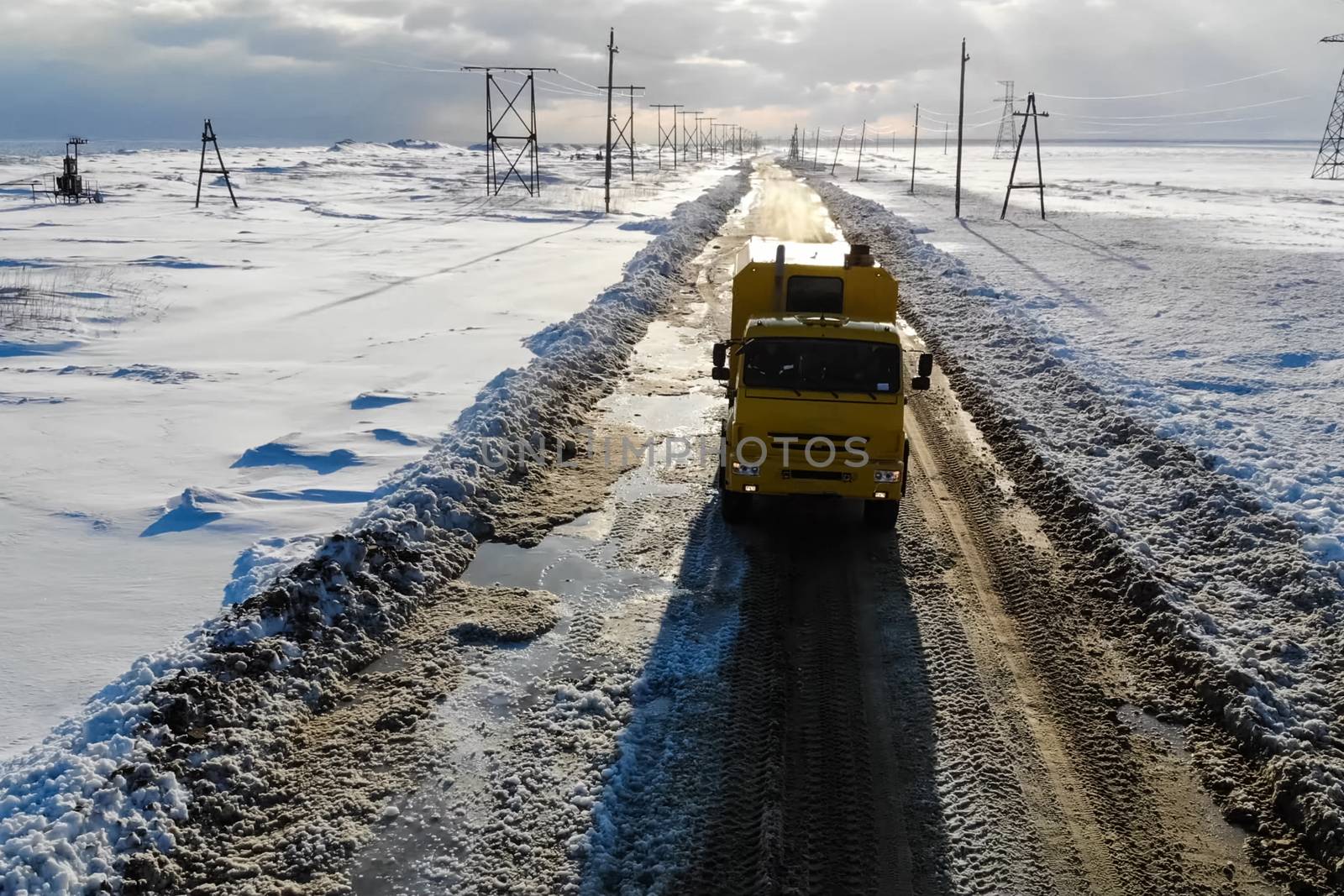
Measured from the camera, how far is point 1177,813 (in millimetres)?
5910

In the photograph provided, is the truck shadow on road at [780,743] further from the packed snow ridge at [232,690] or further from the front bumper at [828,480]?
the packed snow ridge at [232,690]

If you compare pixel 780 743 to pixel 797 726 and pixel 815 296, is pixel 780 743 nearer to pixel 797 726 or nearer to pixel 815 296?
pixel 797 726

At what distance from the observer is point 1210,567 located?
9.09 meters

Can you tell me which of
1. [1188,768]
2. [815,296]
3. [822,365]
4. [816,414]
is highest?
[815,296]

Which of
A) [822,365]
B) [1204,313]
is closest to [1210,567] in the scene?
[822,365]

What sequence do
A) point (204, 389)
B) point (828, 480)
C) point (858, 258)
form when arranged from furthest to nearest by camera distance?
point (204, 389)
point (858, 258)
point (828, 480)

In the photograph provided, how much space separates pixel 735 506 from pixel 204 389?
31.9 ft

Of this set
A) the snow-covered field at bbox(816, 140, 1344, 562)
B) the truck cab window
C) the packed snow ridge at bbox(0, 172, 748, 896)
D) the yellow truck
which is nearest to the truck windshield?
the yellow truck

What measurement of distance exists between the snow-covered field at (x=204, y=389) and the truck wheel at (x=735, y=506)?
409 centimetres

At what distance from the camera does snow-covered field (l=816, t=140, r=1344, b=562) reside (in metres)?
12.0

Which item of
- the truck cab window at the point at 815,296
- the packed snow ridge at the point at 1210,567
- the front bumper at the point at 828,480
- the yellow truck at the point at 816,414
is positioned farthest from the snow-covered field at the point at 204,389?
the packed snow ridge at the point at 1210,567

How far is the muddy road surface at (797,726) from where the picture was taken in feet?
17.9

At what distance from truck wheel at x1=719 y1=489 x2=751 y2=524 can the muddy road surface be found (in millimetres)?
141

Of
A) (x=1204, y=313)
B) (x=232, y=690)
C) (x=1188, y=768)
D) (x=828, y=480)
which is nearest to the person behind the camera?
(x=1188, y=768)
